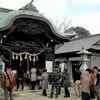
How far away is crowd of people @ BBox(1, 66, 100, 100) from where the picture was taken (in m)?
11.8

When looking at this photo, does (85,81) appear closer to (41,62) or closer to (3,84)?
(3,84)

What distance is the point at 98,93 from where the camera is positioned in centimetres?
1350

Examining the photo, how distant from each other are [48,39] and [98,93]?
32.6ft

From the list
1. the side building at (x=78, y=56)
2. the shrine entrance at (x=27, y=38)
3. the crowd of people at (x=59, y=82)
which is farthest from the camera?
the side building at (x=78, y=56)

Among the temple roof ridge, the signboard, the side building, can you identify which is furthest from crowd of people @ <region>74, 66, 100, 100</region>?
the side building

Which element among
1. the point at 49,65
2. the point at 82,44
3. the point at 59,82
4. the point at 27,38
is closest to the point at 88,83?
the point at 59,82

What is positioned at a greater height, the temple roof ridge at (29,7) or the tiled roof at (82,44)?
the temple roof ridge at (29,7)

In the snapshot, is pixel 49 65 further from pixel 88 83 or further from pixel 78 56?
pixel 88 83

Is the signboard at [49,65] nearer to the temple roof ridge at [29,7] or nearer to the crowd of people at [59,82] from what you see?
the crowd of people at [59,82]

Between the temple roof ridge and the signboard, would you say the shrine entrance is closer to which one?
the temple roof ridge

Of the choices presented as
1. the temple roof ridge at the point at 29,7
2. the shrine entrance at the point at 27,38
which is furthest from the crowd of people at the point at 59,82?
the temple roof ridge at the point at 29,7

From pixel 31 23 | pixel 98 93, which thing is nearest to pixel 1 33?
pixel 31 23

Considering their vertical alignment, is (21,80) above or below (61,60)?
below

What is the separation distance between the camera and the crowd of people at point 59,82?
1175cm
